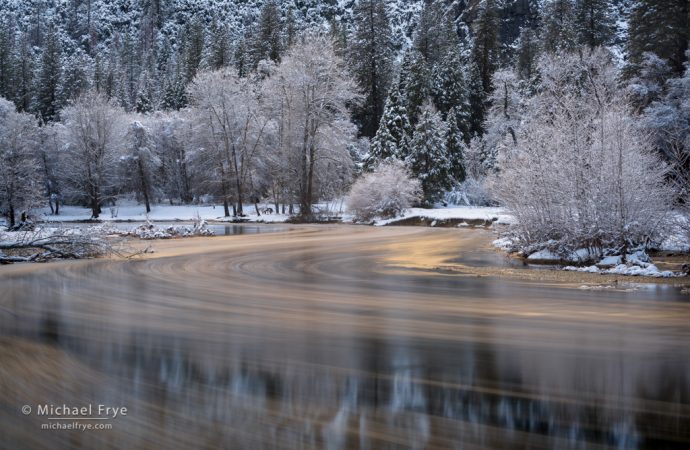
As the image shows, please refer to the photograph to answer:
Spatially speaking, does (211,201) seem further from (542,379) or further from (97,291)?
(542,379)

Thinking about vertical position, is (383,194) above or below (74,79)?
below

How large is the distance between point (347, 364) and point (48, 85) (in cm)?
8121

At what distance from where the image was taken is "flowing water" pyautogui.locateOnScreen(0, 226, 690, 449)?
4.52 m

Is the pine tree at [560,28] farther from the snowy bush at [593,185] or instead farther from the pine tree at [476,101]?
the snowy bush at [593,185]

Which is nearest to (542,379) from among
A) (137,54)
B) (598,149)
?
(598,149)

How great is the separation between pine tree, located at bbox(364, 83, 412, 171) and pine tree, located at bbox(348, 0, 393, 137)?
12.8m

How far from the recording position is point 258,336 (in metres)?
7.98

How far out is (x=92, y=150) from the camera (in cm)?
5712

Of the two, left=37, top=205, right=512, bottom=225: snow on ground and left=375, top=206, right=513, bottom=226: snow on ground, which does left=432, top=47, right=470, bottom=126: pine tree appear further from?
left=375, top=206, right=513, bottom=226: snow on ground

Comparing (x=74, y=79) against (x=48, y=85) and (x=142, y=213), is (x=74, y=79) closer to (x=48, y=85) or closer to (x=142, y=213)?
(x=48, y=85)

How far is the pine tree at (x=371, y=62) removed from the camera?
70.4 meters

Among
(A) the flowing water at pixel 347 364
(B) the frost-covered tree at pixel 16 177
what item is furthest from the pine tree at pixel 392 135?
(A) the flowing water at pixel 347 364

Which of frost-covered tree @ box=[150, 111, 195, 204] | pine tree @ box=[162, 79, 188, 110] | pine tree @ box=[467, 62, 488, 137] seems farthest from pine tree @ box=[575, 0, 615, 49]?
pine tree @ box=[162, 79, 188, 110]

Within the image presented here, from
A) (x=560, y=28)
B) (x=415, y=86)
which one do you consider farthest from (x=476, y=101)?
(x=560, y=28)
